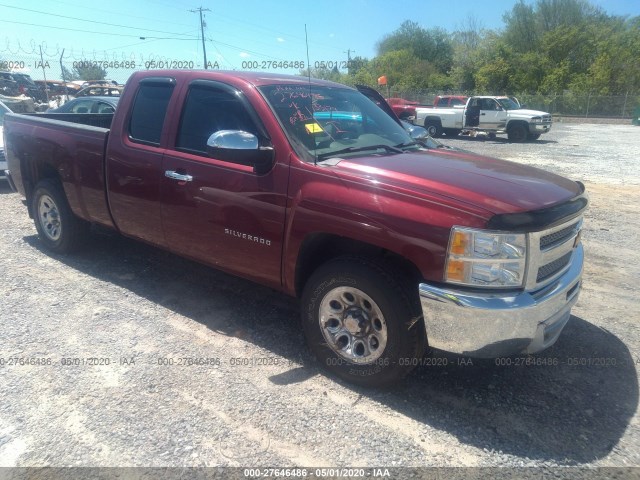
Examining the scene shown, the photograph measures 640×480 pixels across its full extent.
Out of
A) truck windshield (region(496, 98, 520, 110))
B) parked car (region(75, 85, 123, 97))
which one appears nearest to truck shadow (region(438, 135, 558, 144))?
truck windshield (region(496, 98, 520, 110))

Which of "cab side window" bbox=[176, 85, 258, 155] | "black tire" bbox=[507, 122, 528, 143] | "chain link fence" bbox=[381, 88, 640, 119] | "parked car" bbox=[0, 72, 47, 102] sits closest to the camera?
"cab side window" bbox=[176, 85, 258, 155]

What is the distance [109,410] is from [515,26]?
57.0 m

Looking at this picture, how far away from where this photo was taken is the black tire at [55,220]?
5.31 m

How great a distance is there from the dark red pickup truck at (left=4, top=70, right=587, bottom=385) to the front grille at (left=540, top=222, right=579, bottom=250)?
0.02m

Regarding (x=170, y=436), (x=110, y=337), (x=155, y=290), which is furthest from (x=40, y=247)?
(x=170, y=436)

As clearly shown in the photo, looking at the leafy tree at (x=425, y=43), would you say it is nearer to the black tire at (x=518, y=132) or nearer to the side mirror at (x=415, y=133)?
the black tire at (x=518, y=132)

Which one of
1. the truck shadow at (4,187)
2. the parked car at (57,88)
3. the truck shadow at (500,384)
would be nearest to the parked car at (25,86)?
the parked car at (57,88)

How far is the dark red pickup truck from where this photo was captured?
9.00 ft

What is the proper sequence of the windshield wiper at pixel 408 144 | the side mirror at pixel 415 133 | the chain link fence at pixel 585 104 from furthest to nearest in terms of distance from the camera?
the chain link fence at pixel 585 104 < the side mirror at pixel 415 133 < the windshield wiper at pixel 408 144

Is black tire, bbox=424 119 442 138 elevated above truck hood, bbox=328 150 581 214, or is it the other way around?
truck hood, bbox=328 150 581 214

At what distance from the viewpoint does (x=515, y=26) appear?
51.0 meters

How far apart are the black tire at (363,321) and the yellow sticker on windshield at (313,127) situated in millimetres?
983

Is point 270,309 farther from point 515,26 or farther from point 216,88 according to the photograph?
point 515,26

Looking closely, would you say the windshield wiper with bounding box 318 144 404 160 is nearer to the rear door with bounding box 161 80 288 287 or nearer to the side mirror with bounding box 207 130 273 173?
the rear door with bounding box 161 80 288 287
